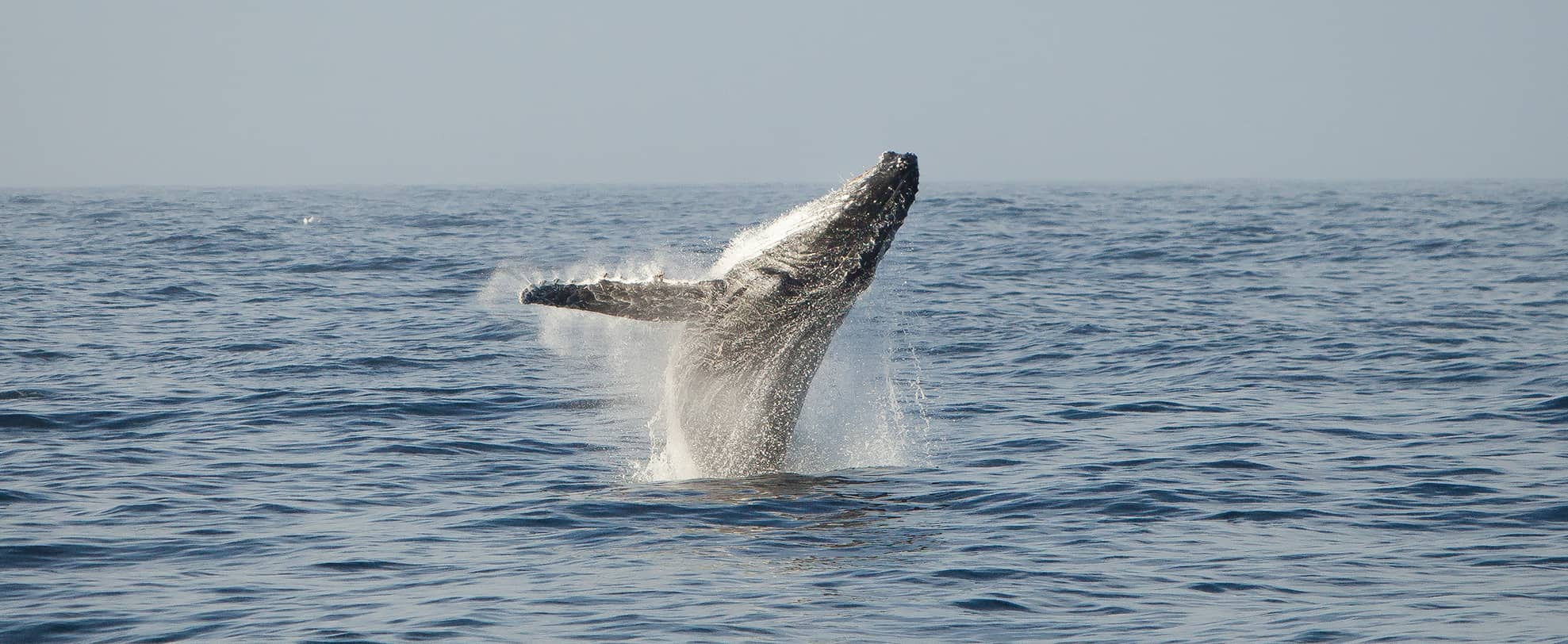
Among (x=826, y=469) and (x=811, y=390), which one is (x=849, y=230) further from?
(x=811, y=390)

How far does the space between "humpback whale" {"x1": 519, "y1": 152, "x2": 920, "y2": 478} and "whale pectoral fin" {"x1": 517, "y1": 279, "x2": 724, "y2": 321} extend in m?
0.01

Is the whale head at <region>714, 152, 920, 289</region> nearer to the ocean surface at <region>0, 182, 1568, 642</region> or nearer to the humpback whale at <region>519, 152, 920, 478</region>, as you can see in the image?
the humpback whale at <region>519, 152, 920, 478</region>

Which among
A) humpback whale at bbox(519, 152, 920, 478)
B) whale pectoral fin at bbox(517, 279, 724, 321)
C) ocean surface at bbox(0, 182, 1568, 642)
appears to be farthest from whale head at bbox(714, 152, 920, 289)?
ocean surface at bbox(0, 182, 1568, 642)

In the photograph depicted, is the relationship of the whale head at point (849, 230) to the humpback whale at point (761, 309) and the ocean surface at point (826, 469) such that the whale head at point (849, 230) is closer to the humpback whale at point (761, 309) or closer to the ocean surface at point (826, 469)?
the humpback whale at point (761, 309)

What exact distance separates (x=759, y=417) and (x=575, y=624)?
575cm

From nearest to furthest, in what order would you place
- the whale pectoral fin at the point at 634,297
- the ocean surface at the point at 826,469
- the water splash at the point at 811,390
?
the ocean surface at the point at 826,469 < the whale pectoral fin at the point at 634,297 < the water splash at the point at 811,390

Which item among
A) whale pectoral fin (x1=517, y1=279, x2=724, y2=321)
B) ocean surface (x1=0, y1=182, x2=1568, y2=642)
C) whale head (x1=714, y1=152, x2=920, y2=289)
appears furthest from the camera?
whale head (x1=714, y1=152, x2=920, y2=289)

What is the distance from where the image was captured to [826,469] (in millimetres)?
18281

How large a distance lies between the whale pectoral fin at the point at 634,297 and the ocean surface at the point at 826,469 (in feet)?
5.46

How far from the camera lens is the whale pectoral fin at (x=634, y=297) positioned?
51.5ft

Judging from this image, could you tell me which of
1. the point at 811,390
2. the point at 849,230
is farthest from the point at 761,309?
the point at 811,390

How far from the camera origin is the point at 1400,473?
17.8 metres

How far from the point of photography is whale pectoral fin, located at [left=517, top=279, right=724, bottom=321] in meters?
15.7

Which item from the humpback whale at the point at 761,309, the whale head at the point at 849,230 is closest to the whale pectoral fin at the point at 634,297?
the humpback whale at the point at 761,309
